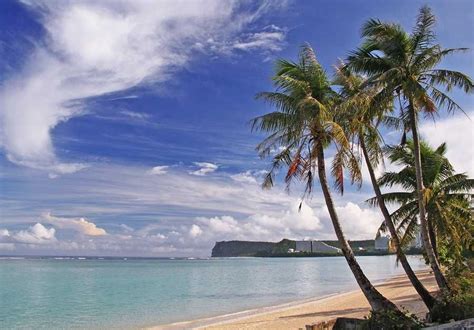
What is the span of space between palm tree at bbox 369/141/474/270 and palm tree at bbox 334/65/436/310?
2.99 m

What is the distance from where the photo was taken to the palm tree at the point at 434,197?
17219 millimetres

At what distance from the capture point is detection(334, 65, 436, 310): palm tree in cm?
1264

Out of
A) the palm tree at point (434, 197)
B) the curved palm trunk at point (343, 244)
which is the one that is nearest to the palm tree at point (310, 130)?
the curved palm trunk at point (343, 244)

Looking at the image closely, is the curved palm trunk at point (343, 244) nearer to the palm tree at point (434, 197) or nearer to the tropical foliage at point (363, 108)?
the tropical foliage at point (363, 108)

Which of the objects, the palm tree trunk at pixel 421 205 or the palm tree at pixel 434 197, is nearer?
the palm tree trunk at pixel 421 205

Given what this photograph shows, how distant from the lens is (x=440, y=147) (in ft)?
68.7

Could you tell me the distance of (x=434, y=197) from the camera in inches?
674

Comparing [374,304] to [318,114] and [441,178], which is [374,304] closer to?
[318,114]

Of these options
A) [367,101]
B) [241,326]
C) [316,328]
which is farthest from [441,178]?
[316,328]

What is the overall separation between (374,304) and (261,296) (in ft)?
80.9

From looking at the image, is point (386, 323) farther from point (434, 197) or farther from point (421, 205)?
point (434, 197)

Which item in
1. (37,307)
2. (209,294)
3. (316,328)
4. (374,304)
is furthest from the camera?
(209,294)

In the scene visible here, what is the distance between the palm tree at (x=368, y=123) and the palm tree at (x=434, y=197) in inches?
118

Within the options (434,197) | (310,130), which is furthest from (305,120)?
(434,197)
